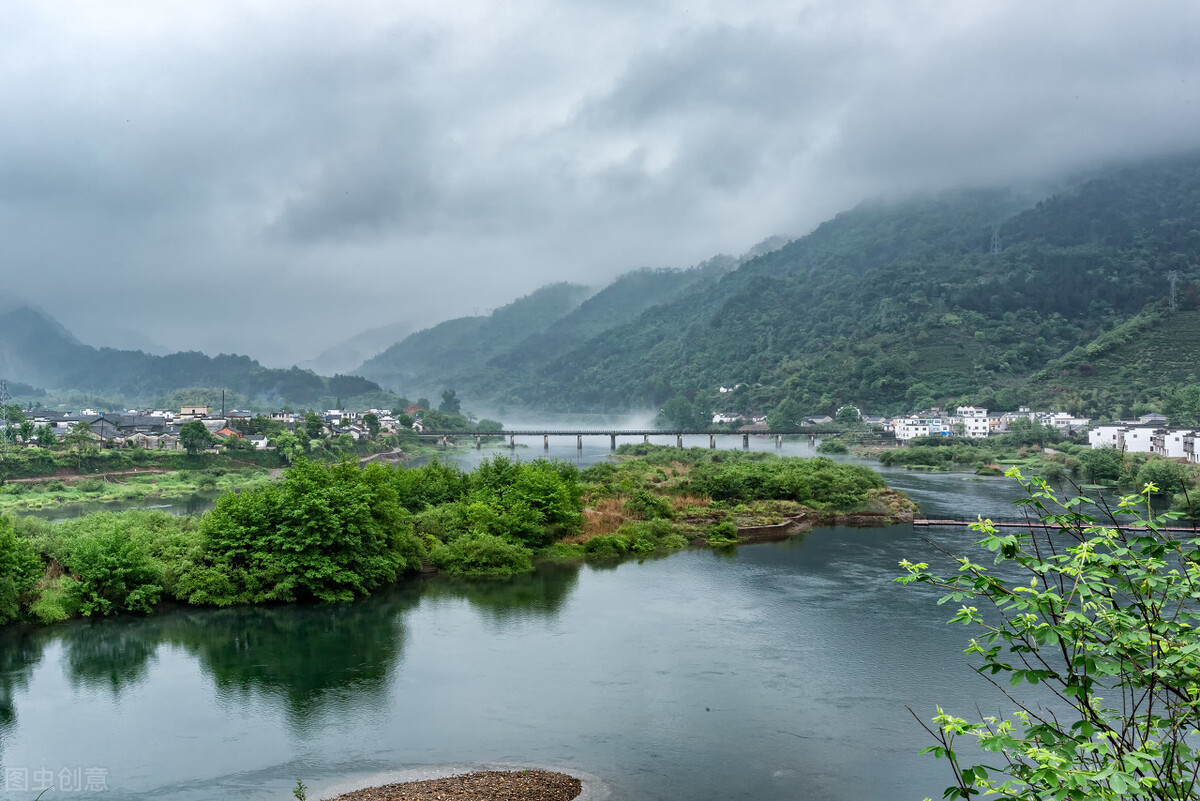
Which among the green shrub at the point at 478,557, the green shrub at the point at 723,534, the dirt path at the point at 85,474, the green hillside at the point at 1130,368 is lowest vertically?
the green shrub at the point at 723,534

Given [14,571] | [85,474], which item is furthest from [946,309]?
[14,571]

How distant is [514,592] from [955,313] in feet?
382

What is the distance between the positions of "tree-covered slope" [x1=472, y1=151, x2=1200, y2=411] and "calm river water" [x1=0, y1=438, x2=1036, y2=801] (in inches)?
3239

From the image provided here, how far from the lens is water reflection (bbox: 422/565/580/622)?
78.3ft

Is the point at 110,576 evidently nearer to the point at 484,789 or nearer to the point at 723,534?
the point at 484,789

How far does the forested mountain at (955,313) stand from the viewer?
355ft

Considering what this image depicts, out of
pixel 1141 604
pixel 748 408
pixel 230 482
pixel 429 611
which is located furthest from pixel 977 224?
pixel 1141 604

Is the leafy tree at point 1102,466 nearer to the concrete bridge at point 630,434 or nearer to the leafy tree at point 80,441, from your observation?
the concrete bridge at point 630,434

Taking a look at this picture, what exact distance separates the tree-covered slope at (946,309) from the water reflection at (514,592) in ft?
264

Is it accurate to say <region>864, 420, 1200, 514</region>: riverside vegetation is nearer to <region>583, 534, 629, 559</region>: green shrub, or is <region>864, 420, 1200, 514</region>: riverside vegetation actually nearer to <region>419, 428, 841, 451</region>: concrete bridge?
<region>419, 428, 841, 451</region>: concrete bridge

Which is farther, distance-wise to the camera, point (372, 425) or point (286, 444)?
point (372, 425)

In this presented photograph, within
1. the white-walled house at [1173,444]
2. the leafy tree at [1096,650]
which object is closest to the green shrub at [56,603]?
the leafy tree at [1096,650]

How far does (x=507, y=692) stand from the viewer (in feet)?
57.3

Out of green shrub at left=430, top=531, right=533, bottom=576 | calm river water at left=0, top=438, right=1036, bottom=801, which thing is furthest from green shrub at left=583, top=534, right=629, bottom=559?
calm river water at left=0, top=438, right=1036, bottom=801
